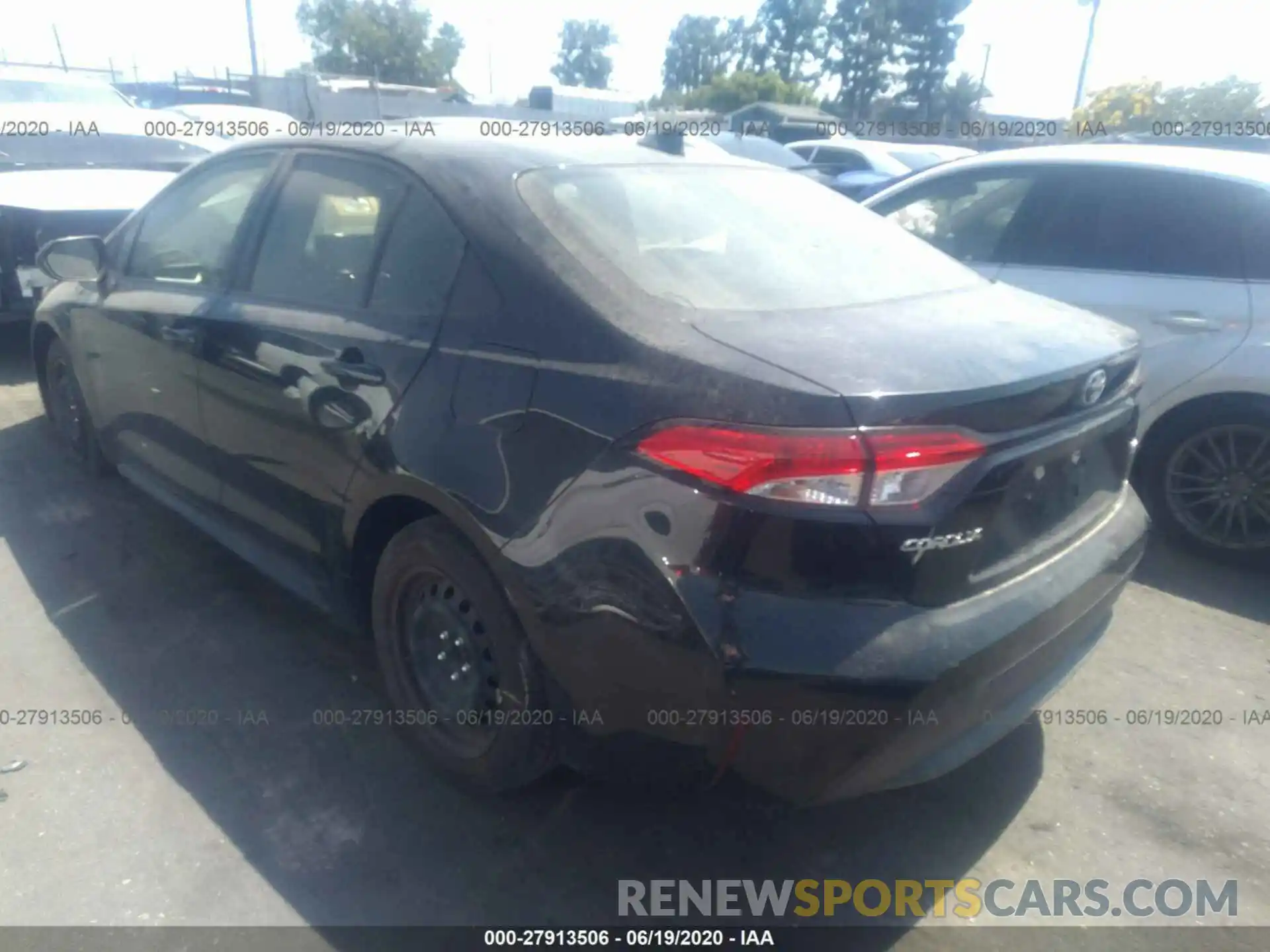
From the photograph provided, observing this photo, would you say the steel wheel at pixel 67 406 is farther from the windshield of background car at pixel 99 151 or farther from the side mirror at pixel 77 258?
the windshield of background car at pixel 99 151

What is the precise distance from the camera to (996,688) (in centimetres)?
219

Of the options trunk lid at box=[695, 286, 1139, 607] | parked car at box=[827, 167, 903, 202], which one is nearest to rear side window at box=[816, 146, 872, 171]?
parked car at box=[827, 167, 903, 202]

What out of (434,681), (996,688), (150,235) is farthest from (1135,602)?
(150,235)

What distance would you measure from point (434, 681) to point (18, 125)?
8.52 meters

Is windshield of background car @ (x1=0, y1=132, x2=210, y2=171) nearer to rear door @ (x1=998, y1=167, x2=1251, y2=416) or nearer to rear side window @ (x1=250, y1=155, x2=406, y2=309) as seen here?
rear side window @ (x1=250, y1=155, x2=406, y2=309)

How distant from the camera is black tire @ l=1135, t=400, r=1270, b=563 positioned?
405 centimetres

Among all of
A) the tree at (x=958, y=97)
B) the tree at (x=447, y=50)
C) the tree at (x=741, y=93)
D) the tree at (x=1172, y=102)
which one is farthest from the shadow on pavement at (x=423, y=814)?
the tree at (x=447, y=50)

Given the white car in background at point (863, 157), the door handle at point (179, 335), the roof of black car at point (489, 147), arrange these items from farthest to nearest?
the white car in background at point (863, 157), the door handle at point (179, 335), the roof of black car at point (489, 147)

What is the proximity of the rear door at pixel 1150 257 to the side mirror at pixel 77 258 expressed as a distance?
3.94 meters

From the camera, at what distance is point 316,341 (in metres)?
2.84

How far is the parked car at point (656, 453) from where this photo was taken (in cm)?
194

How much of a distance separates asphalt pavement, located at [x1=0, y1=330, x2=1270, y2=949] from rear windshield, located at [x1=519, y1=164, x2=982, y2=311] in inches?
46.1

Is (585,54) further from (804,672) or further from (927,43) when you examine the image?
(804,672)

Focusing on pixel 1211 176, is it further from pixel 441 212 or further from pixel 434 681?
pixel 434 681
